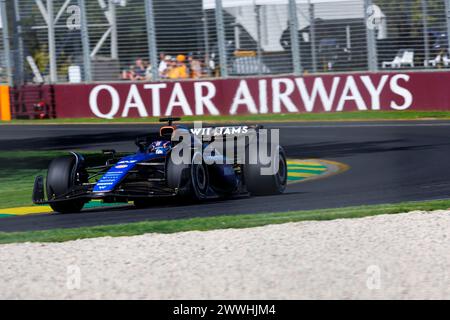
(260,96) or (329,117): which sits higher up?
(260,96)

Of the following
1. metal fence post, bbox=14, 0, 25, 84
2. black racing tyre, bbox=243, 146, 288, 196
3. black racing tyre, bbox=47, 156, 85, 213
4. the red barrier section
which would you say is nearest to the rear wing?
black racing tyre, bbox=243, 146, 288, 196

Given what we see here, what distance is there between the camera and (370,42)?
79.0 ft

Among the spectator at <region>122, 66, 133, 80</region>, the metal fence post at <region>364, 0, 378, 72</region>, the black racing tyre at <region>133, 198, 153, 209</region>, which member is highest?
the metal fence post at <region>364, 0, 378, 72</region>

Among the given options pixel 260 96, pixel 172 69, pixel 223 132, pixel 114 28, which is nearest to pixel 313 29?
pixel 260 96

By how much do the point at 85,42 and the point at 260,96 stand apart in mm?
4942

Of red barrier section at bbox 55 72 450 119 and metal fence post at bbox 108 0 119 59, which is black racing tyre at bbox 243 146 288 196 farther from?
metal fence post at bbox 108 0 119 59

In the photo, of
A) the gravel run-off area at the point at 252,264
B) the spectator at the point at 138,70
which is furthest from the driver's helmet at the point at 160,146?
the spectator at the point at 138,70

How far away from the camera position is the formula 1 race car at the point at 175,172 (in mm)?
11438

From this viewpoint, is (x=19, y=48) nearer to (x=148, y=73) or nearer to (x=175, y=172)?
(x=148, y=73)

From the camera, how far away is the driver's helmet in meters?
11.9

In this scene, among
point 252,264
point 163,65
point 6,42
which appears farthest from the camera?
point 6,42

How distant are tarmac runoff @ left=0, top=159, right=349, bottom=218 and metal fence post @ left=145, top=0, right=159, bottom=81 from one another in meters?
9.58

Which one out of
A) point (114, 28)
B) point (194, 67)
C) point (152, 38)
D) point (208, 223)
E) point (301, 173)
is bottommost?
point (301, 173)

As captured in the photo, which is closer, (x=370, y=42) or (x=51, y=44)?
(x=370, y=42)
